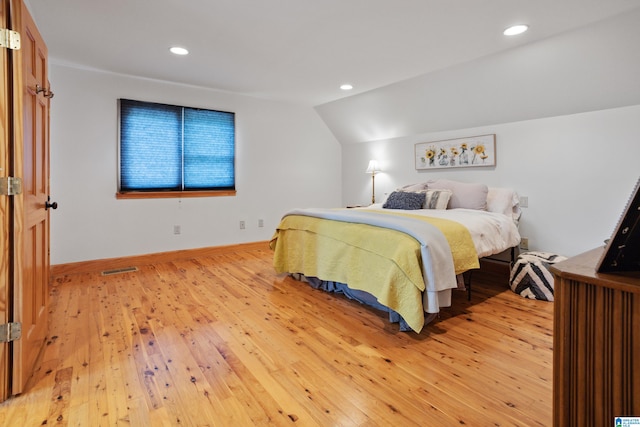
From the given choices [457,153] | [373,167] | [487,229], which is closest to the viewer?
[487,229]

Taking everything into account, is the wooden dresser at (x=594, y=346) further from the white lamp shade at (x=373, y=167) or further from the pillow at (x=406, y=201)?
the white lamp shade at (x=373, y=167)

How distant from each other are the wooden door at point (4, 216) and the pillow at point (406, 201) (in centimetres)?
329

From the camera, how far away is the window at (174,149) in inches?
162

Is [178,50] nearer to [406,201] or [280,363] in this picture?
[406,201]

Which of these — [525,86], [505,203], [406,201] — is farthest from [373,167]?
[525,86]

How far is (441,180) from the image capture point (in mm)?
4191

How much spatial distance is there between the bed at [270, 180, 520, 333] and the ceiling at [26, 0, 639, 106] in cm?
149

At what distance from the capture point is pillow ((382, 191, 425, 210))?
12.6 ft

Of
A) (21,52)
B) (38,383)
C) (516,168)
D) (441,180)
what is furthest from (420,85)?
(38,383)

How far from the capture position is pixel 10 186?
1.61 m

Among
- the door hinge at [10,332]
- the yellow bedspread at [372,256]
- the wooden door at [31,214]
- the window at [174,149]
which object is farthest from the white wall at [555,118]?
the door hinge at [10,332]

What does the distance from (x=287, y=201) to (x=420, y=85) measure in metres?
2.62

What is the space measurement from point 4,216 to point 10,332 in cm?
55

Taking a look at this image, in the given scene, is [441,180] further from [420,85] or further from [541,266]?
[541,266]
